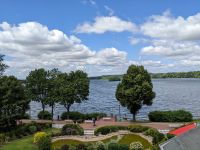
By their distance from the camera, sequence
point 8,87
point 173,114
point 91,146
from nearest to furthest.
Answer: point 91,146
point 8,87
point 173,114

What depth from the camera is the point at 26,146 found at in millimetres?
46938

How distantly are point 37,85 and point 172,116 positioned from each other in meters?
28.4

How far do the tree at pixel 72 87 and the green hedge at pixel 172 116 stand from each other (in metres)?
15.9

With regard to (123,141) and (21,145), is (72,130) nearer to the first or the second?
(21,145)

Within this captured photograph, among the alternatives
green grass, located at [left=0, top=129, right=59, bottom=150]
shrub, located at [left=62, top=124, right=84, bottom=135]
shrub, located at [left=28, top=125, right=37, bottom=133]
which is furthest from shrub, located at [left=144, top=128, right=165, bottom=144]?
shrub, located at [left=28, top=125, right=37, bottom=133]

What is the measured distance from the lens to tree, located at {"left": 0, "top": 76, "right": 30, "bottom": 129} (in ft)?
190

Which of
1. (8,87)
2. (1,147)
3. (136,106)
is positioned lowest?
(1,147)

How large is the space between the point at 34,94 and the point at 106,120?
16.2 m

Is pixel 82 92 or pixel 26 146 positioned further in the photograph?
pixel 82 92

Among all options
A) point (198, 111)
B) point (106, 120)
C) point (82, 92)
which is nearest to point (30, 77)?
point (82, 92)

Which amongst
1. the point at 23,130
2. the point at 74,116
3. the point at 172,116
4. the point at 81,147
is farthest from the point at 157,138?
the point at 74,116

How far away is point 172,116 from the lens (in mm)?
65812

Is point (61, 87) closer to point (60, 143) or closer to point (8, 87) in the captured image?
point (8, 87)

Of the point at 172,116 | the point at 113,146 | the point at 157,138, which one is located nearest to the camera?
the point at 113,146
